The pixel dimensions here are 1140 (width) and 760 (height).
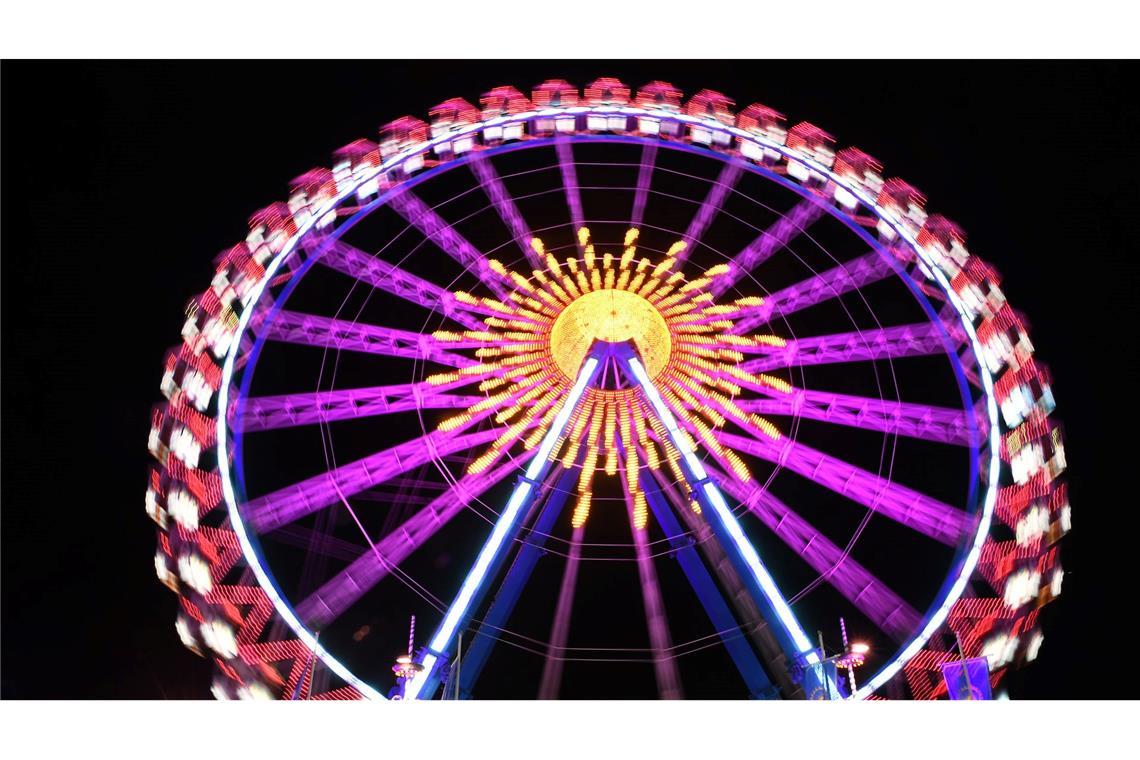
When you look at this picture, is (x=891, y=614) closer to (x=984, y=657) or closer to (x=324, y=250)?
(x=984, y=657)

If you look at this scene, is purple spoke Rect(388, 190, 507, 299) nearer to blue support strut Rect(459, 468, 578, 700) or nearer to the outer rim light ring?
the outer rim light ring

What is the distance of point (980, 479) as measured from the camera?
699 cm

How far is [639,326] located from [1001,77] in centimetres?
384

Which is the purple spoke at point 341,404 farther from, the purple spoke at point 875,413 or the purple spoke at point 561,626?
the purple spoke at point 875,413

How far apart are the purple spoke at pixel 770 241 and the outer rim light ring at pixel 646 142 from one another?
1.61 feet

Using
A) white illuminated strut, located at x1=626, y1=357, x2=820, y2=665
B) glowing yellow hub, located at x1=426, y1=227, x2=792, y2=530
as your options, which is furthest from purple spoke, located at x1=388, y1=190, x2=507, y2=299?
white illuminated strut, located at x1=626, y1=357, x2=820, y2=665

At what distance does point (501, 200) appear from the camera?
874 cm

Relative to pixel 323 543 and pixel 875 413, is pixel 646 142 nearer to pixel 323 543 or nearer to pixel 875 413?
pixel 875 413

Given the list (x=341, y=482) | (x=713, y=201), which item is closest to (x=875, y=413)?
(x=713, y=201)

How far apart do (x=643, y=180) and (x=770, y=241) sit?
4.34ft

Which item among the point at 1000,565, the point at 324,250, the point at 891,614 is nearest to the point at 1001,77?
the point at 1000,565

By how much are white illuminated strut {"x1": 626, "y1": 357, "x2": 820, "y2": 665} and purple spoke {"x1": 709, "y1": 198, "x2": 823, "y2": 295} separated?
6.31ft

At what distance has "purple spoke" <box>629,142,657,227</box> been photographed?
8711 mm

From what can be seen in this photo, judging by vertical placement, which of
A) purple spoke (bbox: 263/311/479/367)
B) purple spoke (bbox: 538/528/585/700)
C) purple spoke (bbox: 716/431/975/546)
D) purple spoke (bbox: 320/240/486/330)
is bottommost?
purple spoke (bbox: 538/528/585/700)
